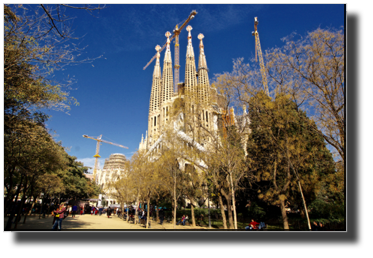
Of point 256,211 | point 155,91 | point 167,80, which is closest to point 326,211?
point 256,211

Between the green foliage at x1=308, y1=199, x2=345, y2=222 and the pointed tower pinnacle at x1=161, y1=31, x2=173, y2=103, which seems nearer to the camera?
the green foliage at x1=308, y1=199, x2=345, y2=222

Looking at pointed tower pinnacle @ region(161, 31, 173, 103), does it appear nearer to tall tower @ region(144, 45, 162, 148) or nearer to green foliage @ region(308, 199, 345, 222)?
tall tower @ region(144, 45, 162, 148)

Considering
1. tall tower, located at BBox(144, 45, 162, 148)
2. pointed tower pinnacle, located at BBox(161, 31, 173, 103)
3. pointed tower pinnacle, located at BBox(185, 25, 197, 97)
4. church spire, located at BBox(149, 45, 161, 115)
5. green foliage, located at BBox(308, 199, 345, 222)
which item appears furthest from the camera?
church spire, located at BBox(149, 45, 161, 115)

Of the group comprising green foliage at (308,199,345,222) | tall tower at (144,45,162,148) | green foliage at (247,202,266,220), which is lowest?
green foliage at (247,202,266,220)

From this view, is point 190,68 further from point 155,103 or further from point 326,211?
point 326,211

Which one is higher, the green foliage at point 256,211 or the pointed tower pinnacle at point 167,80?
the pointed tower pinnacle at point 167,80

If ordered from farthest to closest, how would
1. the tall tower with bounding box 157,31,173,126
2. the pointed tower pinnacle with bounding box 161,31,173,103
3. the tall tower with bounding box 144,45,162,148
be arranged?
the pointed tower pinnacle with bounding box 161,31,173,103 < the tall tower with bounding box 144,45,162,148 < the tall tower with bounding box 157,31,173,126

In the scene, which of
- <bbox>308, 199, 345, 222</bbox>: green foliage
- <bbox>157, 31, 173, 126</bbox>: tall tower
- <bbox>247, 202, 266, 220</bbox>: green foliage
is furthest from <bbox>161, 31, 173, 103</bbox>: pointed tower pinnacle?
<bbox>308, 199, 345, 222</bbox>: green foliage

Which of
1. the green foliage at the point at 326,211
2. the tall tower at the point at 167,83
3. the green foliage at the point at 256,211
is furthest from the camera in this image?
the tall tower at the point at 167,83

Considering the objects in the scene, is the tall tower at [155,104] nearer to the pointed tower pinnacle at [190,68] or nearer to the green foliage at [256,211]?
the pointed tower pinnacle at [190,68]

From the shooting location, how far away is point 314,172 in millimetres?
15070

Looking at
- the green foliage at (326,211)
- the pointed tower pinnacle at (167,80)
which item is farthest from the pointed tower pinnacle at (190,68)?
the green foliage at (326,211)
